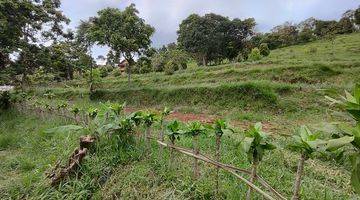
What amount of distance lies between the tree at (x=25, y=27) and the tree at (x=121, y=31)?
371cm

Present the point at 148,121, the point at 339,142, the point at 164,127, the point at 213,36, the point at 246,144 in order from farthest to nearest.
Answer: the point at 213,36, the point at 164,127, the point at 148,121, the point at 246,144, the point at 339,142

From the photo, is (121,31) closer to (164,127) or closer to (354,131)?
(164,127)

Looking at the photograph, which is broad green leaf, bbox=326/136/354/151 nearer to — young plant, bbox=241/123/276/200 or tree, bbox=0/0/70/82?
young plant, bbox=241/123/276/200

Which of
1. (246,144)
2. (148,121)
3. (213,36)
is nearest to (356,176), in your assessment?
(246,144)

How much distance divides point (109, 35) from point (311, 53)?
593 inches

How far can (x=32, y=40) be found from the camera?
52.1 ft

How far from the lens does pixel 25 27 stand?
15523 mm

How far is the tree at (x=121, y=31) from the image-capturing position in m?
20.5

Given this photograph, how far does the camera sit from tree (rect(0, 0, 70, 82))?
13891mm

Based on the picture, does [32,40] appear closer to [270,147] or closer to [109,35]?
[109,35]

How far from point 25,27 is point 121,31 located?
20.4ft

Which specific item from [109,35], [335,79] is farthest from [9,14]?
[335,79]

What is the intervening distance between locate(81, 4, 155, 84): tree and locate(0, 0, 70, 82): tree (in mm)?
3712

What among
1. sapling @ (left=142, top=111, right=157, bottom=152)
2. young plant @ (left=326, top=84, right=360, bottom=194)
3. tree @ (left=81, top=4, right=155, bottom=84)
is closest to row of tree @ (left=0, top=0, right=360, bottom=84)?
tree @ (left=81, top=4, right=155, bottom=84)
